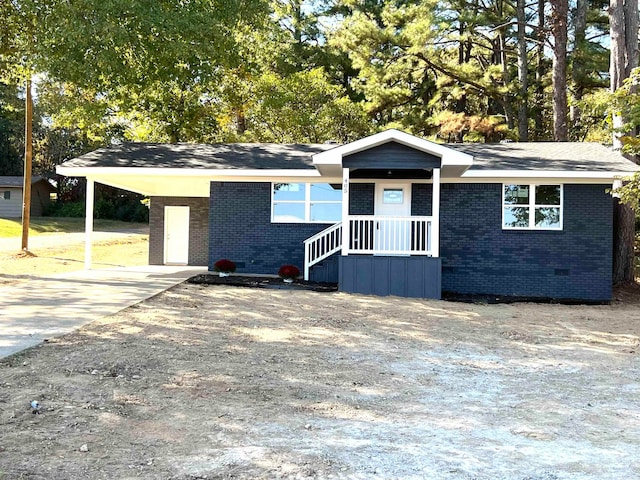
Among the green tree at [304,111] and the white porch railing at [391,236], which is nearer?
the white porch railing at [391,236]

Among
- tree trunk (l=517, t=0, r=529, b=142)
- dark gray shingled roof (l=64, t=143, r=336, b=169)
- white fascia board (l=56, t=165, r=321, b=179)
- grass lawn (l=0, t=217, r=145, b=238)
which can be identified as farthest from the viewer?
grass lawn (l=0, t=217, r=145, b=238)

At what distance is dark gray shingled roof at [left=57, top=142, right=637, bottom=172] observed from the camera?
1352cm

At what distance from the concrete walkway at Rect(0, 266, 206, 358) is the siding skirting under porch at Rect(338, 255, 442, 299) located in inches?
148

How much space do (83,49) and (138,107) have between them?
1264 centimetres

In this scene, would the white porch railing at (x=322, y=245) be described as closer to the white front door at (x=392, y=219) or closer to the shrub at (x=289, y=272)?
the shrub at (x=289, y=272)

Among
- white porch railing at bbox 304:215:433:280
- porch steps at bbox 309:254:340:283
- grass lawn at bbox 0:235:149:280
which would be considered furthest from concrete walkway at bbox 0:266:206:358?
white porch railing at bbox 304:215:433:280

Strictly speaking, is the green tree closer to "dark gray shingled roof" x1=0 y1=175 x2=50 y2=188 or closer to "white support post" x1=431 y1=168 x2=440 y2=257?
"white support post" x1=431 y1=168 x2=440 y2=257

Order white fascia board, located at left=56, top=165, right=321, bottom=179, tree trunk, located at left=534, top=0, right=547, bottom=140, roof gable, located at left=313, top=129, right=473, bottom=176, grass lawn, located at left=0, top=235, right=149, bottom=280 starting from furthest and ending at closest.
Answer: tree trunk, located at left=534, top=0, right=547, bottom=140 < grass lawn, located at left=0, top=235, right=149, bottom=280 < white fascia board, located at left=56, top=165, right=321, bottom=179 < roof gable, located at left=313, top=129, right=473, bottom=176

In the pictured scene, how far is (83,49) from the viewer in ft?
36.4

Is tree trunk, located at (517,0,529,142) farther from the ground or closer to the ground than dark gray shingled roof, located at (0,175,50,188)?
farther from the ground

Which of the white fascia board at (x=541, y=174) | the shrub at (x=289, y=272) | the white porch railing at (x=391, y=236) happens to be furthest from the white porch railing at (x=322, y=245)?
the white fascia board at (x=541, y=174)

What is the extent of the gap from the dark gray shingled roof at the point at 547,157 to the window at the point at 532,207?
58 centimetres

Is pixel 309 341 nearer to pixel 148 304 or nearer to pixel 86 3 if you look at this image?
pixel 148 304

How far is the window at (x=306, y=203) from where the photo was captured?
47.7 ft
